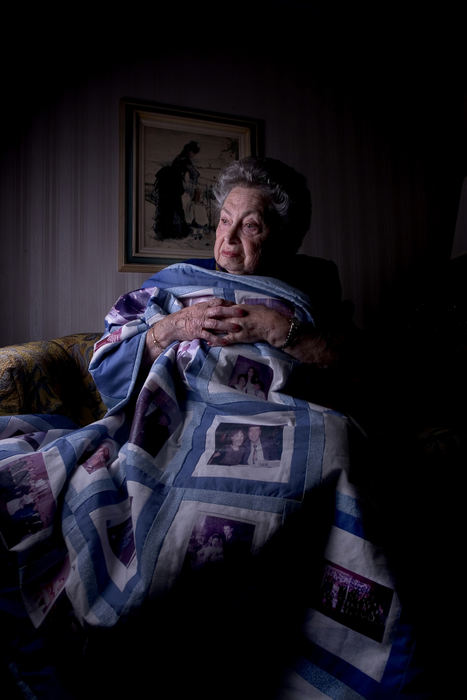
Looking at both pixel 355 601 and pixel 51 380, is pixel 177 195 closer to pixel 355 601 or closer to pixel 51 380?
pixel 51 380

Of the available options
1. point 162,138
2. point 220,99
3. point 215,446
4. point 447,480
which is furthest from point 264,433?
point 220,99

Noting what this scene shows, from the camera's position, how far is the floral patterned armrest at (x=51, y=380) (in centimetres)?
91

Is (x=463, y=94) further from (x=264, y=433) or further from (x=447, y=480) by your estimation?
(x=264, y=433)

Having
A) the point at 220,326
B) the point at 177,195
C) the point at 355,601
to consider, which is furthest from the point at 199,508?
the point at 177,195

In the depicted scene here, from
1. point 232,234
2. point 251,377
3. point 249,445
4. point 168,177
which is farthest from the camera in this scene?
point 168,177

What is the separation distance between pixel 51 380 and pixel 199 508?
64cm

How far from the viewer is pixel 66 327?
60.1 inches

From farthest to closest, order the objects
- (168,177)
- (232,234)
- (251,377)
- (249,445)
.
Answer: (168,177)
(232,234)
(251,377)
(249,445)

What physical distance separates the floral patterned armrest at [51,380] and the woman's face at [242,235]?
55 centimetres

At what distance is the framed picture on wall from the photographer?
1.55 m

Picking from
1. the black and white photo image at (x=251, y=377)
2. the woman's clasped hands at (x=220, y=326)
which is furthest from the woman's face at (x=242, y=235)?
the black and white photo image at (x=251, y=377)

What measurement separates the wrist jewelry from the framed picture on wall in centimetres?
88

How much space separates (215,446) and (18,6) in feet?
6.05

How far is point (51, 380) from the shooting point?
40.2 inches
